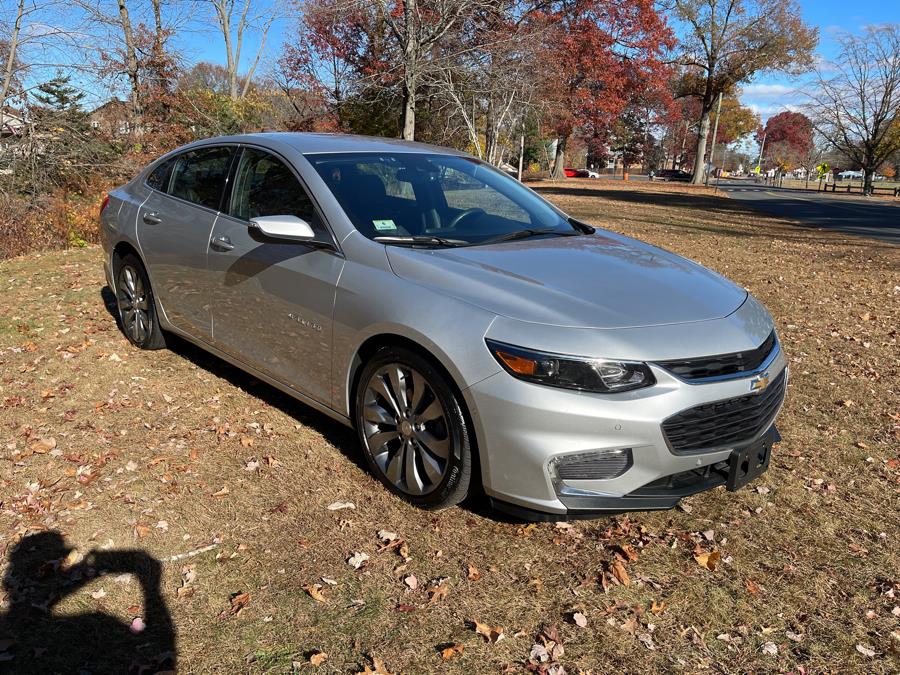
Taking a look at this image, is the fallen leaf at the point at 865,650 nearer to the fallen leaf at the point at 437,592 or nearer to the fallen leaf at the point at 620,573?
the fallen leaf at the point at 620,573

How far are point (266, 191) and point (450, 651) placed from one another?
2809 mm

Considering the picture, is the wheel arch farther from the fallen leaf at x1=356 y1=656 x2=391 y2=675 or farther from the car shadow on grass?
the fallen leaf at x1=356 y1=656 x2=391 y2=675

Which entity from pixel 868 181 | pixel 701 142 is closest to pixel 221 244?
pixel 701 142

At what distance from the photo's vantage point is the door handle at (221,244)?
4270 millimetres

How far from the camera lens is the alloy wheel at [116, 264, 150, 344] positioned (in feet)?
17.9

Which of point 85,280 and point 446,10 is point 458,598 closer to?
point 85,280

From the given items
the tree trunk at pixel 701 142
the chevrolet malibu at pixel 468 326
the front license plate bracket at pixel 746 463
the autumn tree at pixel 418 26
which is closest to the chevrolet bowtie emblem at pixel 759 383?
the chevrolet malibu at pixel 468 326

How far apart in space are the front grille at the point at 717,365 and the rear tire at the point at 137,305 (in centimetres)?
394

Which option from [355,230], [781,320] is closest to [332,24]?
[781,320]

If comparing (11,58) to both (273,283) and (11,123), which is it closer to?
(11,123)

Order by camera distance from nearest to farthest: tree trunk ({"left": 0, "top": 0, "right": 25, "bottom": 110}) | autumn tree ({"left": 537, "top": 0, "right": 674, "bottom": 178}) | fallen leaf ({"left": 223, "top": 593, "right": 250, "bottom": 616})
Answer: fallen leaf ({"left": 223, "top": 593, "right": 250, "bottom": 616}) → tree trunk ({"left": 0, "top": 0, "right": 25, "bottom": 110}) → autumn tree ({"left": 537, "top": 0, "right": 674, "bottom": 178})

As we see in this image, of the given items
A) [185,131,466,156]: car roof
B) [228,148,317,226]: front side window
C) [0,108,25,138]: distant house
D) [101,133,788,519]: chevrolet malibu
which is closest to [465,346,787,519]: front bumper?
[101,133,788,519]: chevrolet malibu

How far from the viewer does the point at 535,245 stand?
3.84 meters

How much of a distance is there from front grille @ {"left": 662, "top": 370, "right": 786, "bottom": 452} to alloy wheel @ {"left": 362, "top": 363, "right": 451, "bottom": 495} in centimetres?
98
